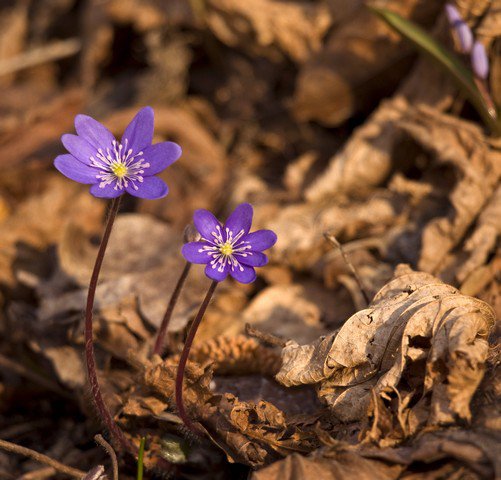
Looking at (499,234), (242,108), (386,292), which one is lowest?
(386,292)

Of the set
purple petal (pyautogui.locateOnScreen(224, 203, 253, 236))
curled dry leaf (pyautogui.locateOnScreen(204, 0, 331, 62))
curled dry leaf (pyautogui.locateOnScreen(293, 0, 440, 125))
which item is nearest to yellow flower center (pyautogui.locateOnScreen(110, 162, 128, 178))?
purple petal (pyautogui.locateOnScreen(224, 203, 253, 236))

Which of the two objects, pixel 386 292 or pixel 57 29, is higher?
pixel 57 29

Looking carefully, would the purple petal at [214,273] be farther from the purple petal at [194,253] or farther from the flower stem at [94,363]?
the flower stem at [94,363]

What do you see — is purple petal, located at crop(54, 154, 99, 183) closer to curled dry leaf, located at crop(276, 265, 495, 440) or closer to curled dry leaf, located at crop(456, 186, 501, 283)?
curled dry leaf, located at crop(276, 265, 495, 440)

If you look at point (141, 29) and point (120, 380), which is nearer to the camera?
point (120, 380)

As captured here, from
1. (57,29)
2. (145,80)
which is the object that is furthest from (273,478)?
(57,29)

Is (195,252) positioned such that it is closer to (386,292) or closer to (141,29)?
(386,292)

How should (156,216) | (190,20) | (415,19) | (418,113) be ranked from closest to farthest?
(418,113) → (415,19) → (156,216) → (190,20)
